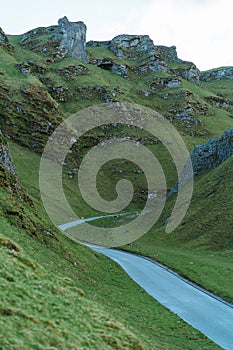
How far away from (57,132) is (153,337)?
5373 inches

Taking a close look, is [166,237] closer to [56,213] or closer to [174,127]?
[56,213]

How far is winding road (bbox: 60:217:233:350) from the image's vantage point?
2575 centimetres

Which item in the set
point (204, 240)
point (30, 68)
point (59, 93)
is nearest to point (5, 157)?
point (204, 240)

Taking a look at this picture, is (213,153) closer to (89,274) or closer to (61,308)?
(89,274)

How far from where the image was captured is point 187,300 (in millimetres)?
33375

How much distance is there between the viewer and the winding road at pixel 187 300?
25.8 metres

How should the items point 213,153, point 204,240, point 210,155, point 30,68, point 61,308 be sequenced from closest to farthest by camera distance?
point 61,308
point 204,240
point 213,153
point 210,155
point 30,68

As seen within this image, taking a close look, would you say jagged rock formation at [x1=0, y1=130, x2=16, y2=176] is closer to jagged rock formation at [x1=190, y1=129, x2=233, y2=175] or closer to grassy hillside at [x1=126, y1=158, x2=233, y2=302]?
grassy hillside at [x1=126, y1=158, x2=233, y2=302]

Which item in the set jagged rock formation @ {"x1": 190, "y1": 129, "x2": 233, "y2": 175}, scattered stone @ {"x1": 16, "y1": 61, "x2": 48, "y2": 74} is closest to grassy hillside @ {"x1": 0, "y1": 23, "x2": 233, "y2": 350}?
jagged rock formation @ {"x1": 190, "y1": 129, "x2": 233, "y2": 175}

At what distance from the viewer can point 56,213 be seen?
9781cm

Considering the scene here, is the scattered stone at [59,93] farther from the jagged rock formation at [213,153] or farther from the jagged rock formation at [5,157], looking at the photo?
the jagged rock formation at [5,157]

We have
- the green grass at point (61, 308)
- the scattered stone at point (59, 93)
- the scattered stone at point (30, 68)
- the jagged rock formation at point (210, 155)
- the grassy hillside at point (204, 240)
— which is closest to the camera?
the green grass at point (61, 308)

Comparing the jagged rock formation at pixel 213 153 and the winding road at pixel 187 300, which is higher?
the jagged rock formation at pixel 213 153

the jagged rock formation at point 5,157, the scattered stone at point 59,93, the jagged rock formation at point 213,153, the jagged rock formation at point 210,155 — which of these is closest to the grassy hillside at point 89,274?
the jagged rock formation at point 5,157
